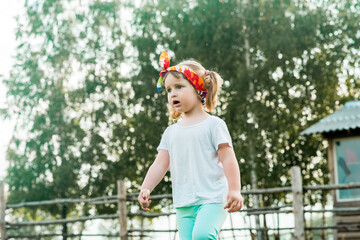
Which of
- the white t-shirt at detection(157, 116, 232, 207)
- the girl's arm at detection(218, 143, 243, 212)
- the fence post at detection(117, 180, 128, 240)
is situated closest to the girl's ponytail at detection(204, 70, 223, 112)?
the white t-shirt at detection(157, 116, 232, 207)

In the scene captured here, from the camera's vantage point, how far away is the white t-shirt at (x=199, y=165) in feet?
8.80

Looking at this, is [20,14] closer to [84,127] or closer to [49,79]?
[49,79]

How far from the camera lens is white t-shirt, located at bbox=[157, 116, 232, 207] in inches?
106

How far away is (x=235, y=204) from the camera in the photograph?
255 cm

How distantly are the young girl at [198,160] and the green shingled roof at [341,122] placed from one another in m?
6.84

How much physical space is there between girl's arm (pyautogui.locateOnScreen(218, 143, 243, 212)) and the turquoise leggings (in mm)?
82

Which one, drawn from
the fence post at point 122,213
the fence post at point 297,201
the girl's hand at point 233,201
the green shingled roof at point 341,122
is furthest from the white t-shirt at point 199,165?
the green shingled roof at point 341,122

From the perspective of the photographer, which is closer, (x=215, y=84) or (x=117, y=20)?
(x=215, y=84)

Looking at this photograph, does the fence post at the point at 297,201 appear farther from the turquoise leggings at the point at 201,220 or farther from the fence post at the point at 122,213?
the turquoise leggings at the point at 201,220

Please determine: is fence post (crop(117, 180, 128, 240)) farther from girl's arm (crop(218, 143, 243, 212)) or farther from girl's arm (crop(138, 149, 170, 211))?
girl's arm (crop(218, 143, 243, 212))

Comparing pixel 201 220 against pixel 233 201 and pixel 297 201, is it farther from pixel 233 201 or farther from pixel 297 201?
pixel 297 201

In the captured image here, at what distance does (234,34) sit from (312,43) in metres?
1.77

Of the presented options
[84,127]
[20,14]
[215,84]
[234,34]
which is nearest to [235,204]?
[215,84]

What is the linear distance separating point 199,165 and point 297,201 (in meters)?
5.09
